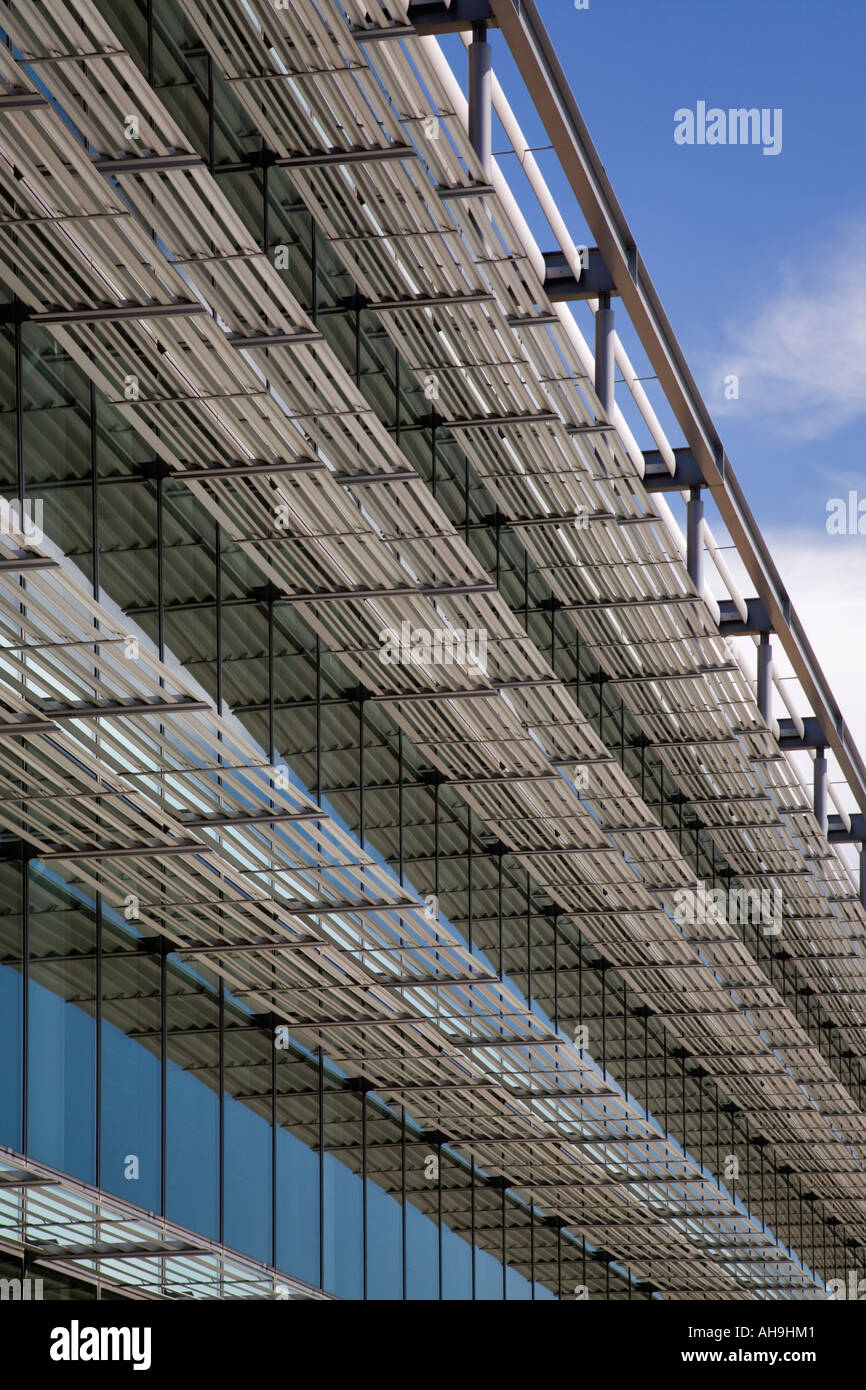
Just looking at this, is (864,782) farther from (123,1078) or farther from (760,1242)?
(123,1078)

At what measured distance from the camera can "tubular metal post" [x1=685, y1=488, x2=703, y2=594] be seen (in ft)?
77.8

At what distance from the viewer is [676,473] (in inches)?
936

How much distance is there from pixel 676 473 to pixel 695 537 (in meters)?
0.73

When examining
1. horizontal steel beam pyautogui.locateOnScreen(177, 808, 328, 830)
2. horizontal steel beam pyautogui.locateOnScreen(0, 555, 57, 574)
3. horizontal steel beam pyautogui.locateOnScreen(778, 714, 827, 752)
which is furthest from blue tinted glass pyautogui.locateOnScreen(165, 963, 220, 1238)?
horizontal steel beam pyautogui.locateOnScreen(778, 714, 827, 752)

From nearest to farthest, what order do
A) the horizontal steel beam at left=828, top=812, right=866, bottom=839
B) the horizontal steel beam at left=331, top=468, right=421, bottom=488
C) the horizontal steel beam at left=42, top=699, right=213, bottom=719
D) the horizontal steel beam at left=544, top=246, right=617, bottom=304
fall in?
the horizontal steel beam at left=42, top=699, right=213, bottom=719 < the horizontal steel beam at left=331, top=468, right=421, bottom=488 < the horizontal steel beam at left=544, top=246, right=617, bottom=304 < the horizontal steel beam at left=828, top=812, right=866, bottom=839

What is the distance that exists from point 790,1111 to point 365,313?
2186 cm

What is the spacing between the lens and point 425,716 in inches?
930

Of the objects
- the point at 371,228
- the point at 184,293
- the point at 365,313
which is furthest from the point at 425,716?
the point at 184,293

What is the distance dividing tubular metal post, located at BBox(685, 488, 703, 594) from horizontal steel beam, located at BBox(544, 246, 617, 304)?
405 cm

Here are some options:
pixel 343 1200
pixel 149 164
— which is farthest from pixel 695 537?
pixel 149 164

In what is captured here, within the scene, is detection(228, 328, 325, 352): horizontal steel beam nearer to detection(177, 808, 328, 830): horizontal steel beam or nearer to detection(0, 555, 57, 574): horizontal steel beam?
detection(0, 555, 57, 574): horizontal steel beam

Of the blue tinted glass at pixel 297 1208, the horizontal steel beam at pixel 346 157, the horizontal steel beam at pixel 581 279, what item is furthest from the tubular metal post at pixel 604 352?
the blue tinted glass at pixel 297 1208

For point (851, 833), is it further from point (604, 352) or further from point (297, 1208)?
point (604, 352)
